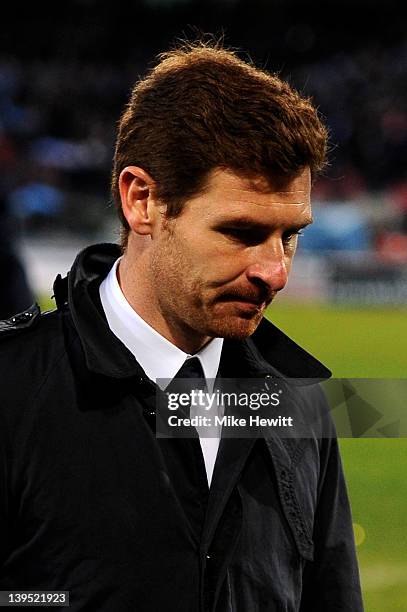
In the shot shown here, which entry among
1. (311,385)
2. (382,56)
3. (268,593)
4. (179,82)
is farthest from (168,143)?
(382,56)

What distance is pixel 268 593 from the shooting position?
6.19 feet

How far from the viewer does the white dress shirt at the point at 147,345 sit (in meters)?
1.93

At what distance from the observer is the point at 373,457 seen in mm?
7668

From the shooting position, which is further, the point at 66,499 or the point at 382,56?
the point at 382,56

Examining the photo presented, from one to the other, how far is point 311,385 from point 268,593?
43cm

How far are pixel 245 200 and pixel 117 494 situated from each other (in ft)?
1.75

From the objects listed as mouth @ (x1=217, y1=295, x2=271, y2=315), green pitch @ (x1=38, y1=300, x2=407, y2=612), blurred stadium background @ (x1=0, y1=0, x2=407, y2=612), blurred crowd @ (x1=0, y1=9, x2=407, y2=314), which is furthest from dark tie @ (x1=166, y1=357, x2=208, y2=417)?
blurred crowd @ (x1=0, y1=9, x2=407, y2=314)

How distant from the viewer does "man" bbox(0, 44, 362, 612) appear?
5.78 feet

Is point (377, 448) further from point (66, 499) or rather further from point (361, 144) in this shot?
point (361, 144)

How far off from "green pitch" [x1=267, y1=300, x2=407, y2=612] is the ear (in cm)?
326

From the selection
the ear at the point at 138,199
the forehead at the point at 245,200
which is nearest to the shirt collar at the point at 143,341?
the ear at the point at 138,199

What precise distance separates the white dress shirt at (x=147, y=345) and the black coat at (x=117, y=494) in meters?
0.03

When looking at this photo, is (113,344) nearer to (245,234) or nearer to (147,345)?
(147,345)

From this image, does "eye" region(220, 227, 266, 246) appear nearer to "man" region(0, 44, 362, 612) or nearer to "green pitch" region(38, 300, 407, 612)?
"man" region(0, 44, 362, 612)
